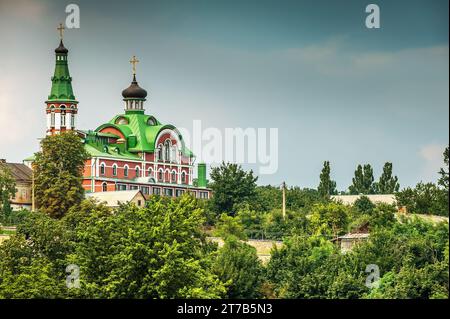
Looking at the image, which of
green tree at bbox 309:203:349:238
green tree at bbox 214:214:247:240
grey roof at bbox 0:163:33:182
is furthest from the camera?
grey roof at bbox 0:163:33:182

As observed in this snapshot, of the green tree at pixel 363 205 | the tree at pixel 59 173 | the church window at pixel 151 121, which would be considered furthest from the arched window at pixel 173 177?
the tree at pixel 59 173

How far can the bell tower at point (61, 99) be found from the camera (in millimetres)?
69812

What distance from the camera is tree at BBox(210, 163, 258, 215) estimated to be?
62.4m

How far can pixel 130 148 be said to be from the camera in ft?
239

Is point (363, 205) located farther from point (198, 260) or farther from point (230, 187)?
point (198, 260)

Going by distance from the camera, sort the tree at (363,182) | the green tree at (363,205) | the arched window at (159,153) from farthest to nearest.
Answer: the tree at (363,182) < the arched window at (159,153) < the green tree at (363,205)

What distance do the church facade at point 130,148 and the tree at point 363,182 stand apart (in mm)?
12095

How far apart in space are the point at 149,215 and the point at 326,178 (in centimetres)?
4100

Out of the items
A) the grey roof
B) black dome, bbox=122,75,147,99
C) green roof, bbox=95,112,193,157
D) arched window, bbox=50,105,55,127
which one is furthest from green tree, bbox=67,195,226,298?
black dome, bbox=122,75,147,99

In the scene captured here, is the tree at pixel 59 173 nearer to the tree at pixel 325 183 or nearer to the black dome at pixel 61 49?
the black dome at pixel 61 49

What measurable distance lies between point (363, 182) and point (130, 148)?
59.5ft

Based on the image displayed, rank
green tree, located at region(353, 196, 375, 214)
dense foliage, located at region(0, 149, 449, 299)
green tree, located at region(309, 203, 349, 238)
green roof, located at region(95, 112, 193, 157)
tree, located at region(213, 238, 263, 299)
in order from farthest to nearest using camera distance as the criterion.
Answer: green roof, located at region(95, 112, 193, 157) → green tree, located at region(353, 196, 375, 214) → green tree, located at region(309, 203, 349, 238) → tree, located at region(213, 238, 263, 299) → dense foliage, located at region(0, 149, 449, 299)

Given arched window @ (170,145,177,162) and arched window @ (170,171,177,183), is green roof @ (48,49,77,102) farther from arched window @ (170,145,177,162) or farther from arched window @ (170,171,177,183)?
arched window @ (170,171,177,183)

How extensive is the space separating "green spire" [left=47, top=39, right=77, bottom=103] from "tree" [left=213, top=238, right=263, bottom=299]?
30.0 meters
